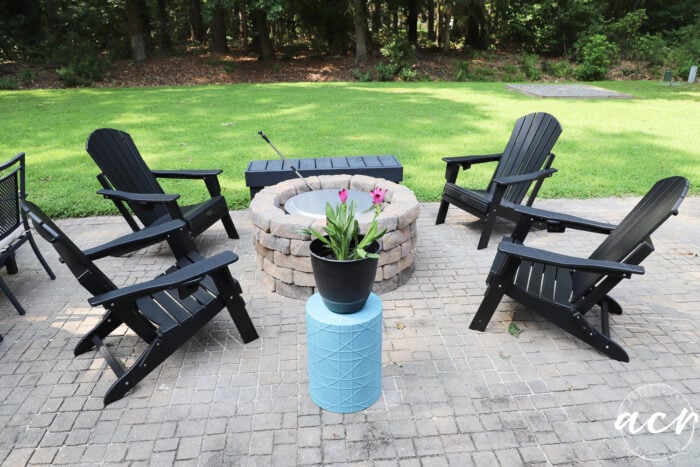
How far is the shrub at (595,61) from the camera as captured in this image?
16.1 meters

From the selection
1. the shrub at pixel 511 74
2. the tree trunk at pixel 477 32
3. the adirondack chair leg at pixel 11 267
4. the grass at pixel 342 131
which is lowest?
the adirondack chair leg at pixel 11 267

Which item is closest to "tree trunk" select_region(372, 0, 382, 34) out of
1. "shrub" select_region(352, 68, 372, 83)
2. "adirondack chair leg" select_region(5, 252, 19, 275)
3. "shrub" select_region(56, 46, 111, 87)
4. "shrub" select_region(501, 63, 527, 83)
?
"shrub" select_region(352, 68, 372, 83)

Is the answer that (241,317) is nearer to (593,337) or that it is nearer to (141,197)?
(141,197)

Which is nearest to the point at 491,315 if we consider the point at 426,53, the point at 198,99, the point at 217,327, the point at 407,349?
the point at 407,349

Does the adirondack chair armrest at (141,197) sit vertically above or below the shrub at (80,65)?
below

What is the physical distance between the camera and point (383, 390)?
2596 millimetres

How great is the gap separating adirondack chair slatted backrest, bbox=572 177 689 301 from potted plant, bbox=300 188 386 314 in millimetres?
1499

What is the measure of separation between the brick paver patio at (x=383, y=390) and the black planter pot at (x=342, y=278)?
0.65 meters

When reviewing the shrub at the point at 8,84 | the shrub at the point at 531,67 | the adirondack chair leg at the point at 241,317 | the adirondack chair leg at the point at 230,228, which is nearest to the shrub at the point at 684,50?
the shrub at the point at 531,67

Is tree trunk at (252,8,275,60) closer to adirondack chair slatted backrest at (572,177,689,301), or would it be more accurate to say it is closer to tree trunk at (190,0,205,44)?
tree trunk at (190,0,205,44)

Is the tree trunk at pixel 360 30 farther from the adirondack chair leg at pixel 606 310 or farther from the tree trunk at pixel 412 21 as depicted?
the adirondack chair leg at pixel 606 310

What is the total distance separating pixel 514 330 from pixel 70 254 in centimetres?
269

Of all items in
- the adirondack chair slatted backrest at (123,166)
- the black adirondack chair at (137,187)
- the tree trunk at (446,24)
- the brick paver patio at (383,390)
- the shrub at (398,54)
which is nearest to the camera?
the brick paver patio at (383,390)

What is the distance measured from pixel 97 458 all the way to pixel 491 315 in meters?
2.39
